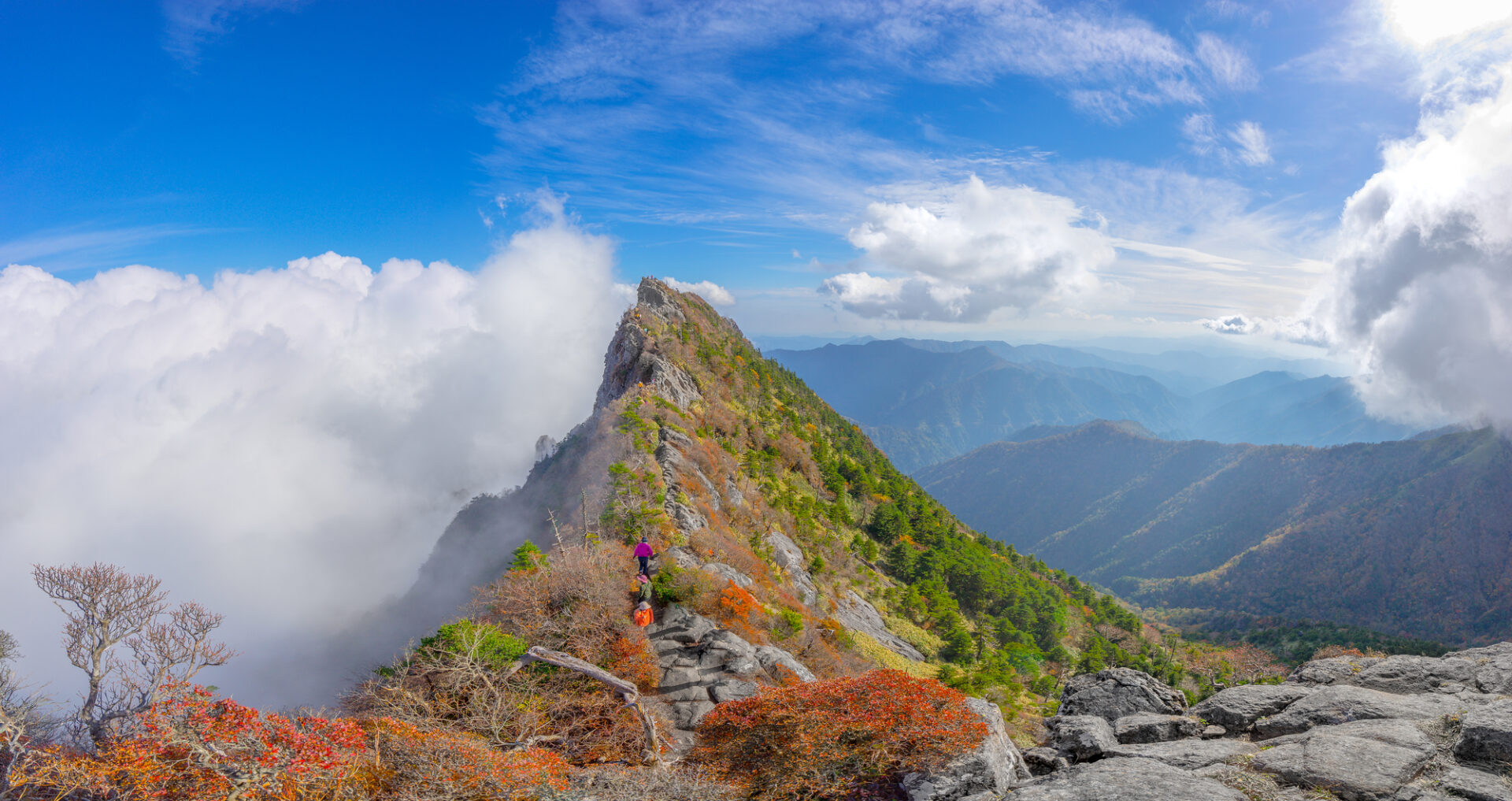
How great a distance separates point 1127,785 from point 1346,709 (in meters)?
6.19

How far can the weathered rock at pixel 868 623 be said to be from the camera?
36.4 metres

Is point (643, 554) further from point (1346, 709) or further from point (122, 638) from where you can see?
point (1346, 709)

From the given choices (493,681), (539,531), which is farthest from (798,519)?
(493,681)

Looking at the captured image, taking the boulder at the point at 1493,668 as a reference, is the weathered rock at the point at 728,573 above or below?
above

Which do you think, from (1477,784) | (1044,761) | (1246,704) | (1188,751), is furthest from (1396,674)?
(1044,761)

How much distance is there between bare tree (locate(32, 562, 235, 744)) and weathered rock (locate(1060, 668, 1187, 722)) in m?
22.8

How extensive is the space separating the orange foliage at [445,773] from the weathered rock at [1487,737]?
14.3 m

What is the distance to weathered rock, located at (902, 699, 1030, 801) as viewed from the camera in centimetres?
1084

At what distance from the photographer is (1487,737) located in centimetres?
866

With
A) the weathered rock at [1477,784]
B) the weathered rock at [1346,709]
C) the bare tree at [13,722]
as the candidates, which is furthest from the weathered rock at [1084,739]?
the bare tree at [13,722]

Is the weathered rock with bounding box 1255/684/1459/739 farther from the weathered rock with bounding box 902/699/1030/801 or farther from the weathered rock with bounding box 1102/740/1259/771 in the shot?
the weathered rock with bounding box 902/699/1030/801

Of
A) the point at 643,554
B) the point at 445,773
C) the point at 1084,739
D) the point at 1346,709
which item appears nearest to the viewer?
the point at 445,773

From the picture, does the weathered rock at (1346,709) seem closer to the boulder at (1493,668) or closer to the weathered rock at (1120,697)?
the boulder at (1493,668)

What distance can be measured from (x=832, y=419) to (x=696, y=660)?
7378 cm
